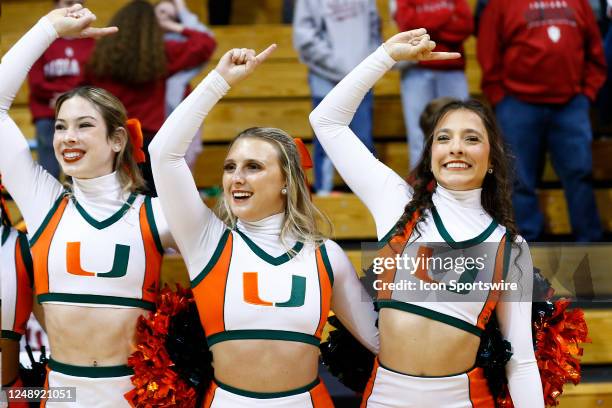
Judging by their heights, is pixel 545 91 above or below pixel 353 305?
above

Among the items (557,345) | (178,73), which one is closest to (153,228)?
(557,345)

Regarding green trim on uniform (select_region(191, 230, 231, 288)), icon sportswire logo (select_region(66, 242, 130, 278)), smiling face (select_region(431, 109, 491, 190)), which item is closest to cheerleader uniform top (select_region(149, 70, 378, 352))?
green trim on uniform (select_region(191, 230, 231, 288))

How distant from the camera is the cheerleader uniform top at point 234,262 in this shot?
8.61 feet

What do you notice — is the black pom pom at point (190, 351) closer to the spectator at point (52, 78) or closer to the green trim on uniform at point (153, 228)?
the green trim on uniform at point (153, 228)

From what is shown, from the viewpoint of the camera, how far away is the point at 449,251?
274 centimetres

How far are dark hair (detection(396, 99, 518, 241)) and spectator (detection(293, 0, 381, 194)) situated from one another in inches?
74.5

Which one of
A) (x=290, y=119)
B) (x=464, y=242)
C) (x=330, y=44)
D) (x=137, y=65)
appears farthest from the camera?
(x=290, y=119)

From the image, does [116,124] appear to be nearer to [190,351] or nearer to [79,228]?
[79,228]

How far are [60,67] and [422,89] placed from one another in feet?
6.42

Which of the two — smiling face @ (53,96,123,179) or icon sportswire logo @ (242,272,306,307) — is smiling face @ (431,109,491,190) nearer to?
icon sportswire logo @ (242,272,306,307)

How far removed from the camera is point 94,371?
2.75m

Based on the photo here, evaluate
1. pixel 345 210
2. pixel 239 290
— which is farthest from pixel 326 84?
pixel 239 290

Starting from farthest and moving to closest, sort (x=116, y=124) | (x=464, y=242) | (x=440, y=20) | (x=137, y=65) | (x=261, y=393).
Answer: (x=440, y=20) < (x=137, y=65) < (x=116, y=124) < (x=464, y=242) < (x=261, y=393)

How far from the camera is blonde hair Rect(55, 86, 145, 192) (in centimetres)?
292
